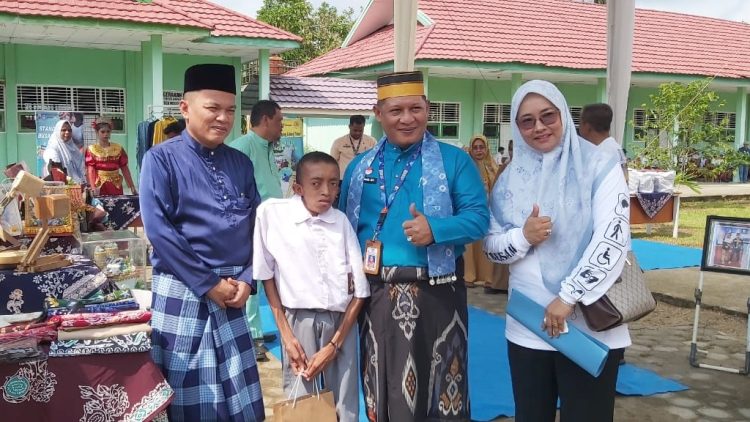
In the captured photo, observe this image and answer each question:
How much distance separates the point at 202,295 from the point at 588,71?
583 inches

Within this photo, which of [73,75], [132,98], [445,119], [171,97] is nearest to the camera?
[73,75]

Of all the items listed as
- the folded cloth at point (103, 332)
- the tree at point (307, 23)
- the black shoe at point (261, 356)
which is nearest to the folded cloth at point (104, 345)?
the folded cloth at point (103, 332)

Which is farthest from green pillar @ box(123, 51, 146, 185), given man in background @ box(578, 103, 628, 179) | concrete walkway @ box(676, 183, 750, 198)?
concrete walkway @ box(676, 183, 750, 198)

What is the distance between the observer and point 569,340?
2.24 meters

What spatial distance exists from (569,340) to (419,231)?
626mm

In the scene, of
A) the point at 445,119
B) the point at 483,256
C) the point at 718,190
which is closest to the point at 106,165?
the point at 483,256

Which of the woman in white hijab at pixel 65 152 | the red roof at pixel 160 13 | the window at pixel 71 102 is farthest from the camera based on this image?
the window at pixel 71 102

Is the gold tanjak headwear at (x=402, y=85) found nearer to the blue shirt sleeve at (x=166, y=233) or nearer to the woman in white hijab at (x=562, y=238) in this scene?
the woman in white hijab at (x=562, y=238)

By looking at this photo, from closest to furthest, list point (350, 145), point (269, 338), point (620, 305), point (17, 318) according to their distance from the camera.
Answer: point (620, 305) < point (17, 318) < point (269, 338) < point (350, 145)

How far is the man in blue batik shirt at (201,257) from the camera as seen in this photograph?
233 centimetres

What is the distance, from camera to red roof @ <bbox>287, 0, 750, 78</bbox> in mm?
14992

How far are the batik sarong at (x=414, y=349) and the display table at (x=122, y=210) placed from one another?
189 inches

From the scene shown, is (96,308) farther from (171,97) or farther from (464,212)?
(171,97)

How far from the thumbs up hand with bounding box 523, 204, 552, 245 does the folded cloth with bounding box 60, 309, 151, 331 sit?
143cm
